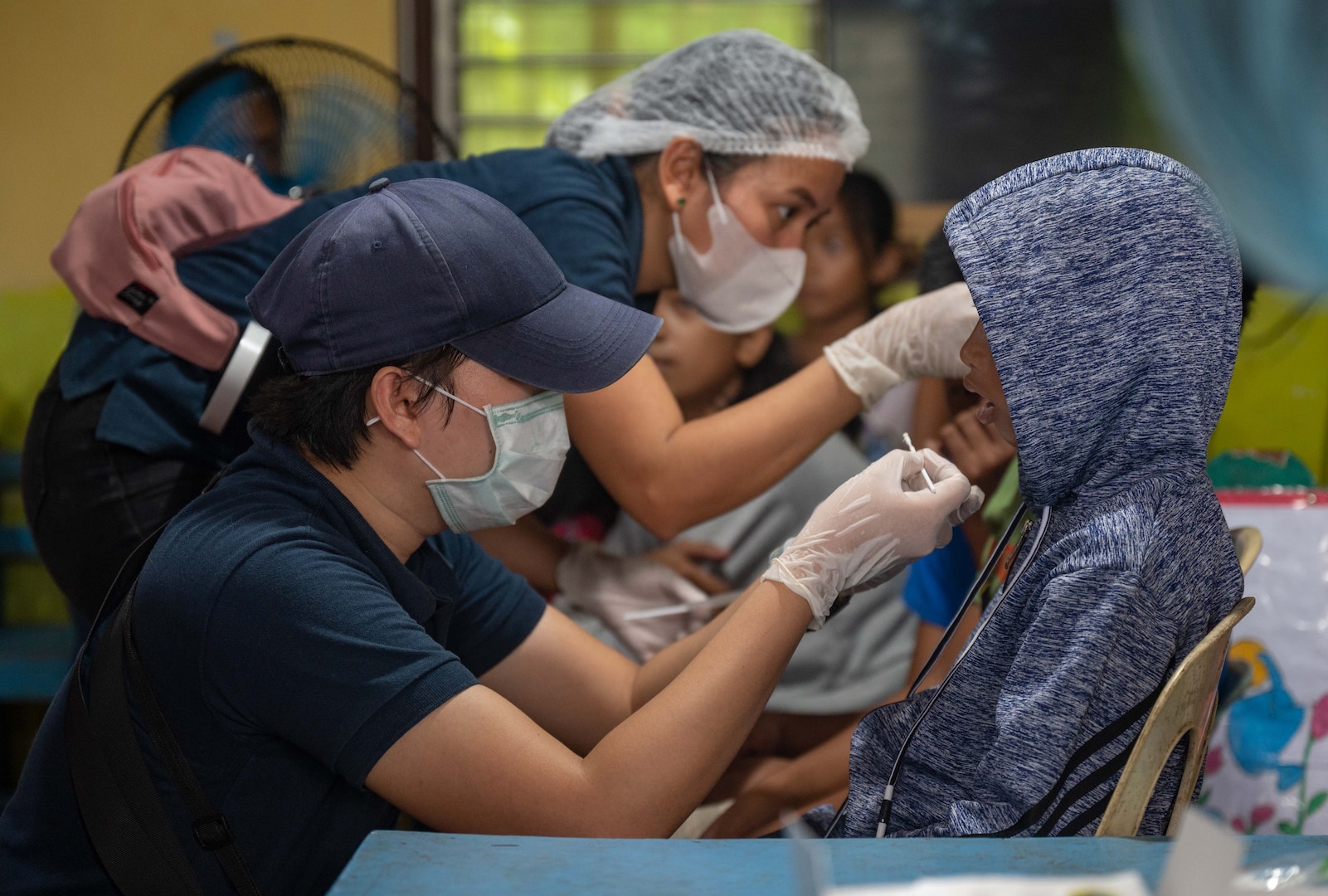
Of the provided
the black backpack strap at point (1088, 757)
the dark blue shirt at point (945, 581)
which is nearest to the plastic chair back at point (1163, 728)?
the black backpack strap at point (1088, 757)

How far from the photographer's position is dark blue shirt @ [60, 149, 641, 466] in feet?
4.74

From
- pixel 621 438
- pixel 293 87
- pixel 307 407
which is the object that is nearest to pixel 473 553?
pixel 621 438

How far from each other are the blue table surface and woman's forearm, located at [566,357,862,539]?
647 millimetres

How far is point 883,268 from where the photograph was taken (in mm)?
2646

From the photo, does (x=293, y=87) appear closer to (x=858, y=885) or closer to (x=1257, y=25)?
(x=858, y=885)

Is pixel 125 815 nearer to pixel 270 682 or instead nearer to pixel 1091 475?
pixel 270 682

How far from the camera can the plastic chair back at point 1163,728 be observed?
38.3 inches

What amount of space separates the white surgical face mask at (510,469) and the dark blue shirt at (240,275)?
0.32m

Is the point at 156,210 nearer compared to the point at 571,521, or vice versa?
the point at 156,210

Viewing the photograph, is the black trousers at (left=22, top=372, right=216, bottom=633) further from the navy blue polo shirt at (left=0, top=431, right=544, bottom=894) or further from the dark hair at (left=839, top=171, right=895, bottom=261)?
the dark hair at (left=839, top=171, right=895, bottom=261)

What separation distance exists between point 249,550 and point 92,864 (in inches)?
13.2

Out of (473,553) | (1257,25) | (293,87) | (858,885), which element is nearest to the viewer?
(858,885)

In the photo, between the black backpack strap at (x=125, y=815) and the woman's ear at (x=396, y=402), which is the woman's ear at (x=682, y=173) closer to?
the woman's ear at (x=396, y=402)

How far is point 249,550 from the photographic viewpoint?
99 cm
